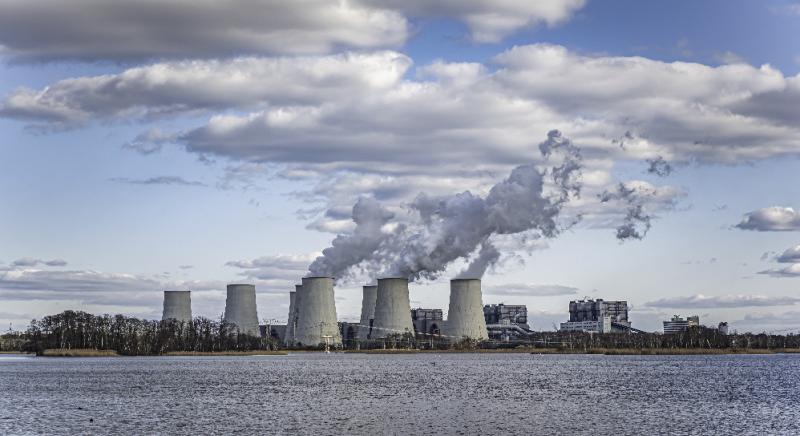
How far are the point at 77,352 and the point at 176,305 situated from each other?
12322 mm

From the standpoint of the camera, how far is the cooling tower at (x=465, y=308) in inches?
4213

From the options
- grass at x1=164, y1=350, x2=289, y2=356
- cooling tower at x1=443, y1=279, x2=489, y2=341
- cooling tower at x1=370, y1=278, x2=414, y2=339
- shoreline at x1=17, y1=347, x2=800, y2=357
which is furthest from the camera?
grass at x1=164, y1=350, x2=289, y2=356

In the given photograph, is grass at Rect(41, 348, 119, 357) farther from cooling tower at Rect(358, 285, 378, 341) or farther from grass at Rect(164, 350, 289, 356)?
cooling tower at Rect(358, 285, 378, 341)

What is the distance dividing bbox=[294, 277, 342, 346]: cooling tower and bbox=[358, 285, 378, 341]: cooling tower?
29.8ft

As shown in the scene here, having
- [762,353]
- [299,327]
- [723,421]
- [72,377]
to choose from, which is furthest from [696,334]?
[723,421]

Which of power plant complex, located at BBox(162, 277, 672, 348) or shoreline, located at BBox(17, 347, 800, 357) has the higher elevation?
power plant complex, located at BBox(162, 277, 672, 348)

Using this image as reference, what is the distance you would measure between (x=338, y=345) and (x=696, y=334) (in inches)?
2018

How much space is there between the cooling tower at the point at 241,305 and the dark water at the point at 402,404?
4443 centimetres

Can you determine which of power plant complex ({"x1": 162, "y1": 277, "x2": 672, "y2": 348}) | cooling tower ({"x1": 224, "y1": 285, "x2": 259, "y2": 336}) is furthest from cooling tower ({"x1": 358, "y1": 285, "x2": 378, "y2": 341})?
cooling tower ({"x1": 224, "y1": 285, "x2": 259, "y2": 336})

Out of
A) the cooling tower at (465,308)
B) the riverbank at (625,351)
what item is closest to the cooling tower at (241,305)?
the riverbank at (625,351)

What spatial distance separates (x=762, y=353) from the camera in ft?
542

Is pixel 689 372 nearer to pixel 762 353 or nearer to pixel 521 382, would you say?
pixel 521 382

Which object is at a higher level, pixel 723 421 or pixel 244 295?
pixel 244 295

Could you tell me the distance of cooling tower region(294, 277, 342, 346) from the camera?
365 feet
